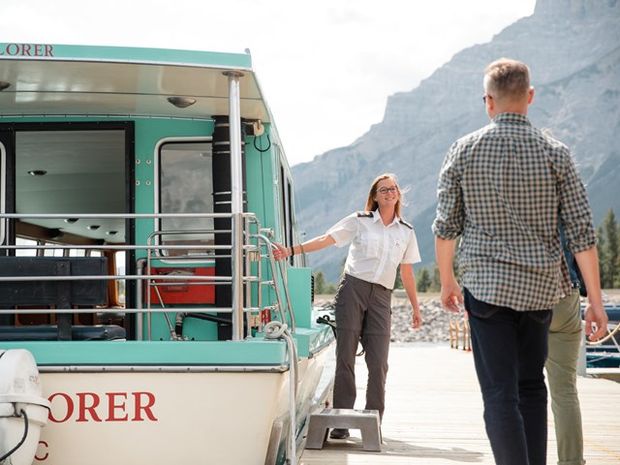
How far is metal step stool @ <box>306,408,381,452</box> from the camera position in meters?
6.57

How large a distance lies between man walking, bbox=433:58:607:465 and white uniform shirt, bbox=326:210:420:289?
282 cm

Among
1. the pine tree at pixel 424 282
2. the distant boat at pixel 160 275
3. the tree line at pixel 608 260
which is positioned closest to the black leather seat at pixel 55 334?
the distant boat at pixel 160 275

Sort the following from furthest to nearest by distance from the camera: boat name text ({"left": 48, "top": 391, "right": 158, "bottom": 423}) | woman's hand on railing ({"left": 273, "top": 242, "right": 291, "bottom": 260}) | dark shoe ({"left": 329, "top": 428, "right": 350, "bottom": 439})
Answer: dark shoe ({"left": 329, "top": 428, "right": 350, "bottom": 439}) → woman's hand on railing ({"left": 273, "top": 242, "right": 291, "bottom": 260}) → boat name text ({"left": 48, "top": 391, "right": 158, "bottom": 423})

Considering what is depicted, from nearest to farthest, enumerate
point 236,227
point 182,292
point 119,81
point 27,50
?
1. point 236,227
2. point 27,50
3. point 119,81
4. point 182,292

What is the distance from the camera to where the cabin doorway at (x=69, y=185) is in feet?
23.4

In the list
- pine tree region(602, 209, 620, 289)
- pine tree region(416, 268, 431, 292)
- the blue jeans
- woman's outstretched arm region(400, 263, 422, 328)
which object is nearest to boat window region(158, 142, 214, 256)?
woman's outstretched arm region(400, 263, 422, 328)

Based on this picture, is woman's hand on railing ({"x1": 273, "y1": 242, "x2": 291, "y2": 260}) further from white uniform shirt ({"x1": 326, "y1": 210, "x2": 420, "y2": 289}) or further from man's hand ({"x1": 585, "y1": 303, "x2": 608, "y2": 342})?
man's hand ({"x1": 585, "y1": 303, "x2": 608, "y2": 342})

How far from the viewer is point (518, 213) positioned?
3.82m

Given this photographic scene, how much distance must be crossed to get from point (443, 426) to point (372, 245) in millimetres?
2444

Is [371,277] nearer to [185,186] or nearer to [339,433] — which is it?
[339,433]

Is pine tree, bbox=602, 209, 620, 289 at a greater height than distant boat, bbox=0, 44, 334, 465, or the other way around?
pine tree, bbox=602, 209, 620, 289

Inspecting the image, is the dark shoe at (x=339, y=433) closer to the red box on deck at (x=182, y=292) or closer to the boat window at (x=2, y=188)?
the red box on deck at (x=182, y=292)

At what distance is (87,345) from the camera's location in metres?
4.94

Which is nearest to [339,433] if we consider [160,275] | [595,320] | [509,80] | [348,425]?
[348,425]
